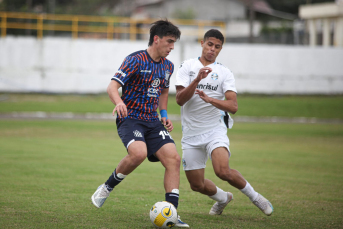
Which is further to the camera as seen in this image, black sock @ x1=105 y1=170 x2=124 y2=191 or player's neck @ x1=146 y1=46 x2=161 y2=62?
player's neck @ x1=146 y1=46 x2=161 y2=62

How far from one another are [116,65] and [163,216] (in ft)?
84.9

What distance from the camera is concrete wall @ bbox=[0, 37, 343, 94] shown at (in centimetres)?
2978

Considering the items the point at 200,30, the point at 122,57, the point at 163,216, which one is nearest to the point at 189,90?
the point at 163,216

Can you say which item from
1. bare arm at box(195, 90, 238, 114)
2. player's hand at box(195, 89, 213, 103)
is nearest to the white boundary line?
bare arm at box(195, 90, 238, 114)

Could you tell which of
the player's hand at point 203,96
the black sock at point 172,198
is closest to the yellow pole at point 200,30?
the player's hand at point 203,96

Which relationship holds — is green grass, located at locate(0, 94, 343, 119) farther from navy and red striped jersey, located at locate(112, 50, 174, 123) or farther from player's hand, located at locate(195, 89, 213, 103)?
player's hand, located at locate(195, 89, 213, 103)

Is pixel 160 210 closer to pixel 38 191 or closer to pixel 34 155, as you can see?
pixel 38 191

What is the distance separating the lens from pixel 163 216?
538 cm

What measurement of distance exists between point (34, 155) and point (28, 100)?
16600 mm

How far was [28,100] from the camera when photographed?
27.3 meters

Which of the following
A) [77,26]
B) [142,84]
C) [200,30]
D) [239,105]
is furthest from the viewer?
[200,30]

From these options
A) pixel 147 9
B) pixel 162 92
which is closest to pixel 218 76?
pixel 162 92

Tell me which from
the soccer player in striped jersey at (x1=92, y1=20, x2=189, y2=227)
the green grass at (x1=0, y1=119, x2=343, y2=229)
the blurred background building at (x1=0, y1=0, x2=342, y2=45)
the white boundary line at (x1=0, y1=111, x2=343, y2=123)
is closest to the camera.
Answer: the soccer player in striped jersey at (x1=92, y1=20, x2=189, y2=227)

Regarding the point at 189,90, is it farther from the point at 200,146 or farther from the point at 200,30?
the point at 200,30
